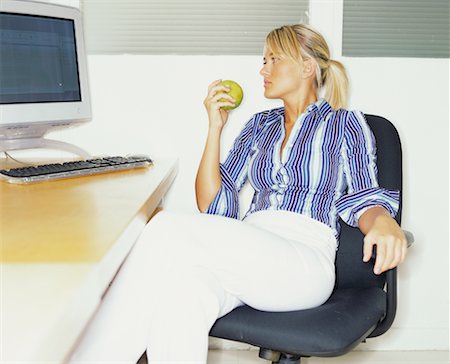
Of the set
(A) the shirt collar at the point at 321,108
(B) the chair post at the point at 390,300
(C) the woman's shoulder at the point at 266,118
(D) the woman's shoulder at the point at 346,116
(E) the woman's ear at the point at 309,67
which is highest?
(E) the woman's ear at the point at 309,67

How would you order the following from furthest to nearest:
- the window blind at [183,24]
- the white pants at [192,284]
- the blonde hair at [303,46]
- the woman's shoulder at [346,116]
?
the window blind at [183,24], the blonde hair at [303,46], the woman's shoulder at [346,116], the white pants at [192,284]

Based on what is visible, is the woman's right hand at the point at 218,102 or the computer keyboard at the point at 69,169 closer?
the computer keyboard at the point at 69,169

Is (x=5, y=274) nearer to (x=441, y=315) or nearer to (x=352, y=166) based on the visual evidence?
(x=352, y=166)

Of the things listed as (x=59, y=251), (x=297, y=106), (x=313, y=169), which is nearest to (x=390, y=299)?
(x=313, y=169)

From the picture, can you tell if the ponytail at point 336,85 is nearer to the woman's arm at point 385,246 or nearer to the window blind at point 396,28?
the window blind at point 396,28

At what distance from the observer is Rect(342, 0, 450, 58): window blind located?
7.64 feet

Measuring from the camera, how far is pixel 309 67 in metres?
1.88

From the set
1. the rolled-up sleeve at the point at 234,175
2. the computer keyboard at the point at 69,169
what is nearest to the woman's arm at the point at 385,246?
the rolled-up sleeve at the point at 234,175

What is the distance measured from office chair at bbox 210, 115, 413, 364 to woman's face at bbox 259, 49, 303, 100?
0.94 feet

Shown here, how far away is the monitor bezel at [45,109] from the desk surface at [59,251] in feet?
1.26

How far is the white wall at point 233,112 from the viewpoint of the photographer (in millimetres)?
2314

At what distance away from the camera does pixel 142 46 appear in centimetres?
232

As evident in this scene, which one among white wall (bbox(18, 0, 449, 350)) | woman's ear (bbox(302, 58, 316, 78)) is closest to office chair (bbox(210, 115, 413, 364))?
woman's ear (bbox(302, 58, 316, 78))

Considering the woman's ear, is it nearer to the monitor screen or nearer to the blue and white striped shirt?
the blue and white striped shirt
